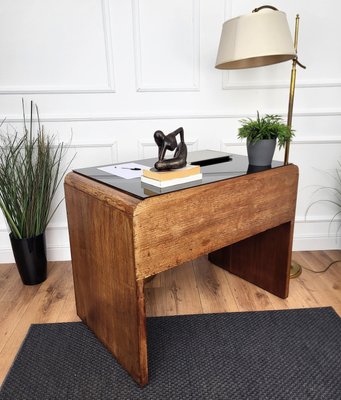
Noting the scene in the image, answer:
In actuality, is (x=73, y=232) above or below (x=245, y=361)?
above

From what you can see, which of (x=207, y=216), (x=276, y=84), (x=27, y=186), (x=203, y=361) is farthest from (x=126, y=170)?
(x=276, y=84)

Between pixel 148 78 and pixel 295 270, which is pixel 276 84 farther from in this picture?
pixel 295 270

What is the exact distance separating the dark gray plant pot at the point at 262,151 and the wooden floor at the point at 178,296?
2.37 feet

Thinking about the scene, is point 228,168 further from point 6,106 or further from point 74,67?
point 6,106

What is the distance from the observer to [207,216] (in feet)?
3.95

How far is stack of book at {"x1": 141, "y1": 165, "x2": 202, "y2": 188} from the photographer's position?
112 centimetres

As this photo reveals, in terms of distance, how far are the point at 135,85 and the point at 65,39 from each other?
0.45m

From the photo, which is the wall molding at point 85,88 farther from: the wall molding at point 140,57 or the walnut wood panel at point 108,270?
the walnut wood panel at point 108,270

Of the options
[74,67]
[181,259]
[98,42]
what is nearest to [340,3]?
[98,42]

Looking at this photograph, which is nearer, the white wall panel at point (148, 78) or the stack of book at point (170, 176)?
the stack of book at point (170, 176)

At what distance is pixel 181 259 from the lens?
1161mm

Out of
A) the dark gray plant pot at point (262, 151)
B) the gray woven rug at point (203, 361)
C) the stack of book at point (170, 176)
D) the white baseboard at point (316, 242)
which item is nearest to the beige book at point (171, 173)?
the stack of book at point (170, 176)

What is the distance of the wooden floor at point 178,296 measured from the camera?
63.2 inches

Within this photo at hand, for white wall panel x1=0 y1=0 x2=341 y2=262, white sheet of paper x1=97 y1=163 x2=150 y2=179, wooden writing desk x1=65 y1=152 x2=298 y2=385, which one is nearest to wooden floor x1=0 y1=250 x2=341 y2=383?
wooden writing desk x1=65 y1=152 x2=298 y2=385
